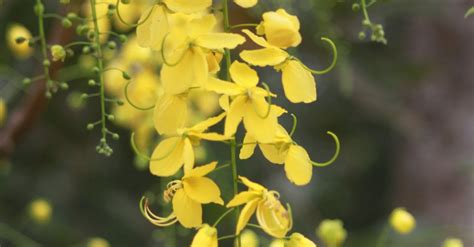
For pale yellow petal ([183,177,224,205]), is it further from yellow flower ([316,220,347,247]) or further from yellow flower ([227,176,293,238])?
yellow flower ([316,220,347,247])

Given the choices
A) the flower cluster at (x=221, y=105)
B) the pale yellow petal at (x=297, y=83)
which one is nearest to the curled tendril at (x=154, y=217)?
the flower cluster at (x=221, y=105)

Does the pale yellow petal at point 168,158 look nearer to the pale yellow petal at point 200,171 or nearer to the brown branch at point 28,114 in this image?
the pale yellow petal at point 200,171

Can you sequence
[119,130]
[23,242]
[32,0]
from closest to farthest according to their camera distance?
[23,242] < [32,0] < [119,130]

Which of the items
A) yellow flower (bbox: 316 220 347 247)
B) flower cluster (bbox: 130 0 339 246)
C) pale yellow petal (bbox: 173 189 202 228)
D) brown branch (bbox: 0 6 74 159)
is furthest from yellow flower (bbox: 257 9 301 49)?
brown branch (bbox: 0 6 74 159)

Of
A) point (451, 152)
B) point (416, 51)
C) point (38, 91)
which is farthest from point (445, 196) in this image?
point (38, 91)

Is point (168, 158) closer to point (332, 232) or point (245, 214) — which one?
point (245, 214)

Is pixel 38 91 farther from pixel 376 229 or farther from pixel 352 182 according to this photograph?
pixel 352 182

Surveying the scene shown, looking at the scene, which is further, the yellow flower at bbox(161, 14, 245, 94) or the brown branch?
the brown branch
